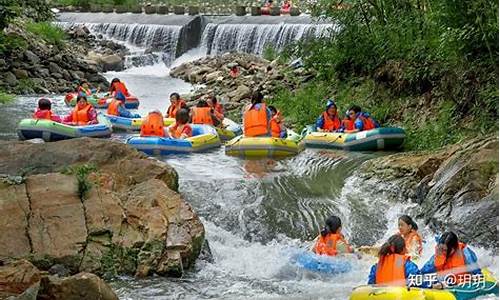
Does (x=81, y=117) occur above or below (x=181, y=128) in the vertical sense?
above

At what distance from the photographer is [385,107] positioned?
49.6 feet

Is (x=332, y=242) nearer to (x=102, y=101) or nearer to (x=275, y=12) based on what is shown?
(x=102, y=101)

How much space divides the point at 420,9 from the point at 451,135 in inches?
160

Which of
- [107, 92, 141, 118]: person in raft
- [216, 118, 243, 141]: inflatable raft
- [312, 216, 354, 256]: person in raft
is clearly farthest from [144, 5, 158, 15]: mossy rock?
[312, 216, 354, 256]: person in raft

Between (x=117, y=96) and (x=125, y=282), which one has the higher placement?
(x=117, y=96)

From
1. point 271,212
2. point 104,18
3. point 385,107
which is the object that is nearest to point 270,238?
point 271,212

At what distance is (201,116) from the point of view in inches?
603

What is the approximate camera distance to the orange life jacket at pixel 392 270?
22.5 feet

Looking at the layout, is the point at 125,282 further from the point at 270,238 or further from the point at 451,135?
the point at 451,135

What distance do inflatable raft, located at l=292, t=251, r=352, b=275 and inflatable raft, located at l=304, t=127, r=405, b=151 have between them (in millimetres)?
5416

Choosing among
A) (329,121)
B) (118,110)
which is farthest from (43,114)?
(329,121)

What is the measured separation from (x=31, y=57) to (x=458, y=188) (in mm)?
18238

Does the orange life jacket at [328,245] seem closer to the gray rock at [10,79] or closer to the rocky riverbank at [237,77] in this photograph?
the rocky riverbank at [237,77]

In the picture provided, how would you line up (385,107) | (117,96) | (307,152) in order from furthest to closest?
(117,96) → (385,107) → (307,152)
